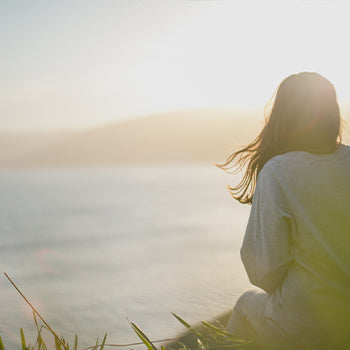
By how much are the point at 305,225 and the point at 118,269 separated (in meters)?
4.34

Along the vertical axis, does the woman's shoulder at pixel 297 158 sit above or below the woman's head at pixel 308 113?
below

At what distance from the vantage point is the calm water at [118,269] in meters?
4.03

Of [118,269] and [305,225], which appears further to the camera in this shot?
[118,269]

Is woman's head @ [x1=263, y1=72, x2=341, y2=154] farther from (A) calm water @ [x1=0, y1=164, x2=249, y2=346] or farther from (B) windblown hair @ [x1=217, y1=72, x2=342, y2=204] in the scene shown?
(A) calm water @ [x1=0, y1=164, x2=249, y2=346]

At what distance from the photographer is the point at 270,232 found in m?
1.57

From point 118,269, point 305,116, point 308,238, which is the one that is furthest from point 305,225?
point 118,269

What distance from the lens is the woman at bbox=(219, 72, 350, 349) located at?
155cm

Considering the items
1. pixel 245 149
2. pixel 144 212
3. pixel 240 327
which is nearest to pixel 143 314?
pixel 240 327

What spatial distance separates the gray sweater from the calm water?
2287mm

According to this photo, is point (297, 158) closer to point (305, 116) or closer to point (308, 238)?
point (305, 116)

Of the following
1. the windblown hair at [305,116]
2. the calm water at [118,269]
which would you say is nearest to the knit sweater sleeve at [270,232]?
the windblown hair at [305,116]

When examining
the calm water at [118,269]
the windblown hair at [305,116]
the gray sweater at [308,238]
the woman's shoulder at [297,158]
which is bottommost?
the calm water at [118,269]

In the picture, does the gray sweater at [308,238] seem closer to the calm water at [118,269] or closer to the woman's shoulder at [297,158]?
the woman's shoulder at [297,158]

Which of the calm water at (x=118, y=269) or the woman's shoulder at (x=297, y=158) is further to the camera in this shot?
the calm water at (x=118, y=269)
